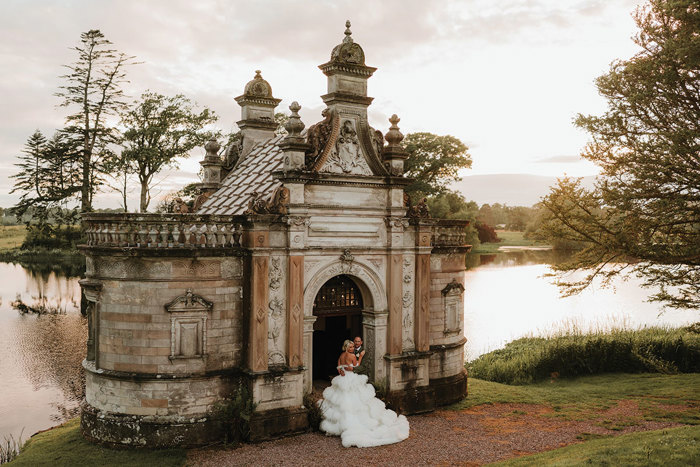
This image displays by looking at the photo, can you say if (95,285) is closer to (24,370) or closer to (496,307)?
(24,370)

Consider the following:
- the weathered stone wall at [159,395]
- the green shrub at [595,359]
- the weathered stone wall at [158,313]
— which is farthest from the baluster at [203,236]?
the green shrub at [595,359]

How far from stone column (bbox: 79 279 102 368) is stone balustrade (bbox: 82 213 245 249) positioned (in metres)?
0.89

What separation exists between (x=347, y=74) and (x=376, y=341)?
6.93 meters

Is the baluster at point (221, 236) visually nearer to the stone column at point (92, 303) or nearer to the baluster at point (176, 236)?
the baluster at point (176, 236)

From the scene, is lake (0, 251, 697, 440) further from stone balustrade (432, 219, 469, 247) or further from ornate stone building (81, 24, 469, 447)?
ornate stone building (81, 24, 469, 447)

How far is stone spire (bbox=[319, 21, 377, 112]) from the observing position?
576 inches

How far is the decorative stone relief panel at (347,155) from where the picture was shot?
14.5 m

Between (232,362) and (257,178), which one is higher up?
(257,178)

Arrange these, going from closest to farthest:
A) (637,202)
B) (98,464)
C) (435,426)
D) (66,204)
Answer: (98,464) < (435,426) < (637,202) < (66,204)

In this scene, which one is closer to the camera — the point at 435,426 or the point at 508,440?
the point at 508,440

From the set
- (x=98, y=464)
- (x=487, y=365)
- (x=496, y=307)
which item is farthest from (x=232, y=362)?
(x=496, y=307)

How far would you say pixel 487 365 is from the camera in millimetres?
22719

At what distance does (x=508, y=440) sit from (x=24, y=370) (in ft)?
60.8

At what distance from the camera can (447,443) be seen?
44.2 ft
